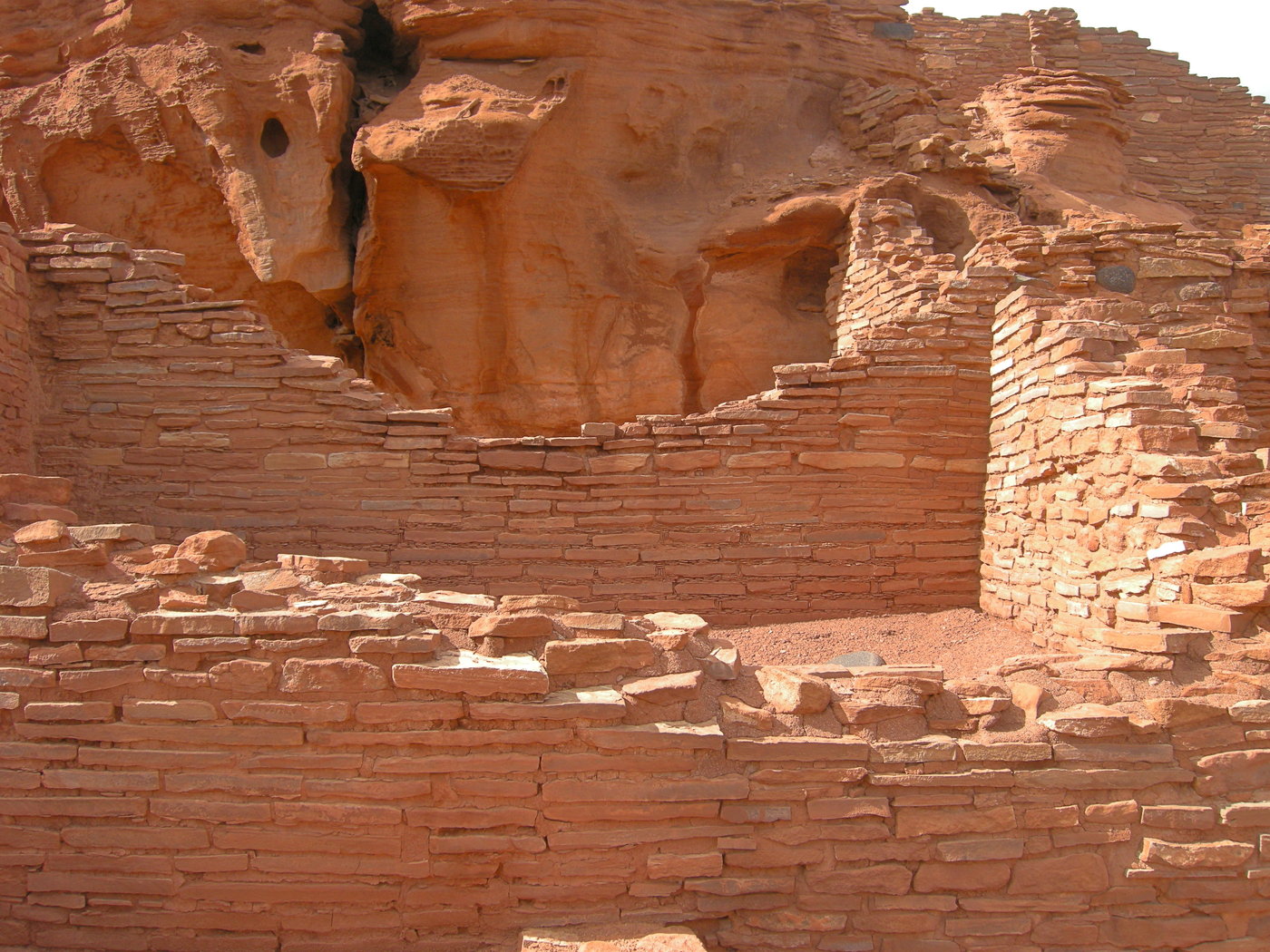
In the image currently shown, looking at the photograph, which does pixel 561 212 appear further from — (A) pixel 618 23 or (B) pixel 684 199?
(A) pixel 618 23

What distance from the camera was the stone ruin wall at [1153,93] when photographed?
1239 cm

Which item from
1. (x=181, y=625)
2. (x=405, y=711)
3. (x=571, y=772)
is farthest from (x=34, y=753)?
(x=571, y=772)

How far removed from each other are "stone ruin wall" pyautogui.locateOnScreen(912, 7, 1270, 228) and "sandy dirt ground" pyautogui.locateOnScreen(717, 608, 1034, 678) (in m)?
8.92

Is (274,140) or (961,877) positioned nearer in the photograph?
(961,877)

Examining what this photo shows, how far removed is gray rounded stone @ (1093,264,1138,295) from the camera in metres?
7.02

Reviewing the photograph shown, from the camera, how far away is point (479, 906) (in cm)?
298

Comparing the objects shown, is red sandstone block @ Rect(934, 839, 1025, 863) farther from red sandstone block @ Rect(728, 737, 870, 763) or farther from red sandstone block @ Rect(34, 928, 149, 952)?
red sandstone block @ Rect(34, 928, 149, 952)

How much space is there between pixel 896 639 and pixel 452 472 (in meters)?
3.03

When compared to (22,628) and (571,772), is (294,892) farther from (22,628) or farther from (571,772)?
(22,628)

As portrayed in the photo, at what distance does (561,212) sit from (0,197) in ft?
20.7

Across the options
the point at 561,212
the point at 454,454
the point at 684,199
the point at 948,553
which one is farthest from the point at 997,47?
the point at 454,454

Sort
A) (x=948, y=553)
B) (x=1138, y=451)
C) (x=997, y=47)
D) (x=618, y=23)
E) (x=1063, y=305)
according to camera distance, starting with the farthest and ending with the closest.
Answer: (x=997, y=47), (x=618, y=23), (x=948, y=553), (x=1063, y=305), (x=1138, y=451)

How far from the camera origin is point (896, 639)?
5520 mm

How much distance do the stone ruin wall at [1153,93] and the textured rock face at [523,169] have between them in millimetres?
2524
